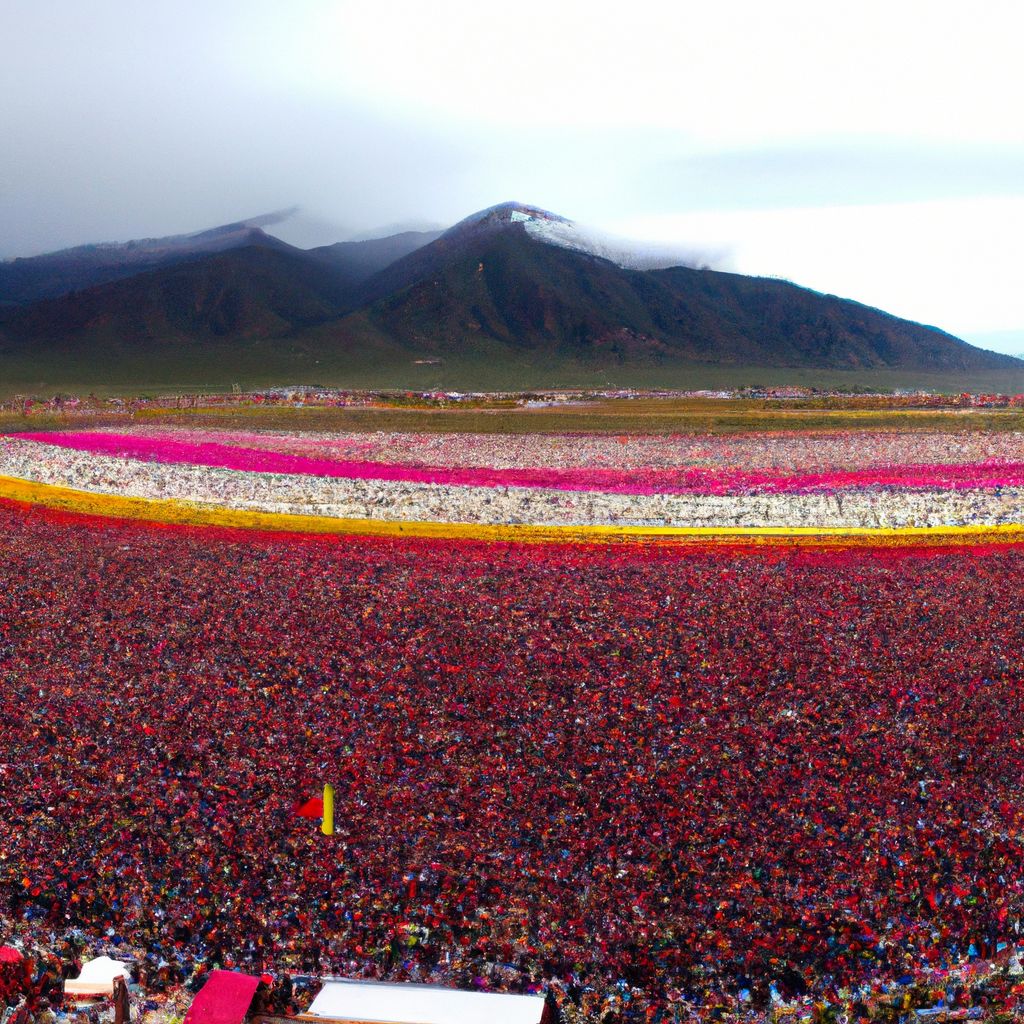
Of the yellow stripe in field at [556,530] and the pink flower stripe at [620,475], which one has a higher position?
the pink flower stripe at [620,475]

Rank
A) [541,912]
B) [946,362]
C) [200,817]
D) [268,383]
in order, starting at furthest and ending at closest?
[946,362] → [268,383] → [200,817] → [541,912]

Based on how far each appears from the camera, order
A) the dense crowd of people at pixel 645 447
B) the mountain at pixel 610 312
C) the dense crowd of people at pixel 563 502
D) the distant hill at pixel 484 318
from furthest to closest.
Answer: the mountain at pixel 610 312 → the distant hill at pixel 484 318 → the dense crowd of people at pixel 645 447 → the dense crowd of people at pixel 563 502

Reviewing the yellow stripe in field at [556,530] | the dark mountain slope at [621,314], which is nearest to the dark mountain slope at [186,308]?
the dark mountain slope at [621,314]

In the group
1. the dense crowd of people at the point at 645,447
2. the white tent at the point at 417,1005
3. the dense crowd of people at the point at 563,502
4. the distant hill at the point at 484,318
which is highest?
the distant hill at the point at 484,318

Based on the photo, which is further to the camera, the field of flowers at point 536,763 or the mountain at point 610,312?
the mountain at point 610,312

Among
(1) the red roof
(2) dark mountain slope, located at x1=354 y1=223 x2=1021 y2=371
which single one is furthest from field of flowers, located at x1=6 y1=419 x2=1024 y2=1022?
(2) dark mountain slope, located at x1=354 y1=223 x2=1021 y2=371

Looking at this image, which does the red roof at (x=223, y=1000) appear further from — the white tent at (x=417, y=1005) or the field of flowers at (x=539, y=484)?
the field of flowers at (x=539, y=484)

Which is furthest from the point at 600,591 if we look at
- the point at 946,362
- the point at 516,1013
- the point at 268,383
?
the point at 946,362

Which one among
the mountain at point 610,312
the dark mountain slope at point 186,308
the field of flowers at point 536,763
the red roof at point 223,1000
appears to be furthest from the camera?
the mountain at point 610,312

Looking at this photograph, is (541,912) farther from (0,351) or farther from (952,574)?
(0,351)
